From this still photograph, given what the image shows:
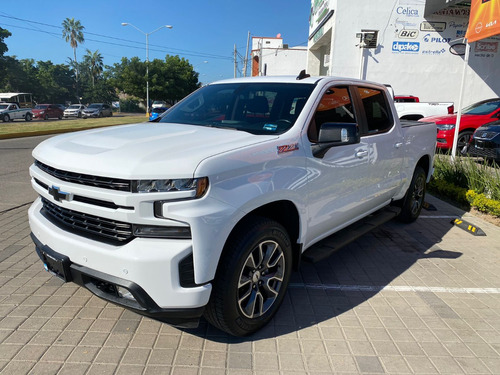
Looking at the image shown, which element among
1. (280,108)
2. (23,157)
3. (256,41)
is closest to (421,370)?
(280,108)

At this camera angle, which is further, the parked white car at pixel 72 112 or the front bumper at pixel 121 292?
the parked white car at pixel 72 112

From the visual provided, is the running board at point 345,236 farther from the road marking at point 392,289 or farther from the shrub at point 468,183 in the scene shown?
the shrub at point 468,183

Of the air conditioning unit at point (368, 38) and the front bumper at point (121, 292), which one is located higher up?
the air conditioning unit at point (368, 38)

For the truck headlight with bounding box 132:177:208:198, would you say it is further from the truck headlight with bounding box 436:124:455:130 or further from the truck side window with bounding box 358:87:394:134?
the truck headlight with bounding box 436:124:455:130

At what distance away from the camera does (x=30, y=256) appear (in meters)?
4.20

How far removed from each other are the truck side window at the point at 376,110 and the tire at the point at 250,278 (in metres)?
1.96

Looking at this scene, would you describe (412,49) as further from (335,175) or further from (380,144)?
(335,175)

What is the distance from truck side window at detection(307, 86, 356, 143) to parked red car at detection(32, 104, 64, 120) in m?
37.8

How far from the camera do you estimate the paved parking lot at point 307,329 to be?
2.57m

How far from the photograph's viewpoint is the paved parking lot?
8.43 feet

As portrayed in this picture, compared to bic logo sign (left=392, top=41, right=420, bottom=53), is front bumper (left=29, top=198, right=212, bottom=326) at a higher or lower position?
lower

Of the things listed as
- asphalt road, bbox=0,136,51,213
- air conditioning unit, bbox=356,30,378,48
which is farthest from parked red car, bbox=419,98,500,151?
asphalt road, bbox=0,136,51,213

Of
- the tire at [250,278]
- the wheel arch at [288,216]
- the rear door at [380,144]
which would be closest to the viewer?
the tire at [250,278]

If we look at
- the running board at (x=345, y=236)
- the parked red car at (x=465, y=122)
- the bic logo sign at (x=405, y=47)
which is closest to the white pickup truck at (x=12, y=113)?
the bic logo sign at (x=405, y=47)
